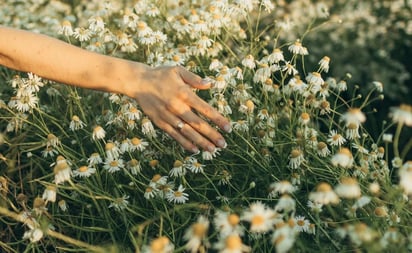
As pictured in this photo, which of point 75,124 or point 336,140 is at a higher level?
point 336,140

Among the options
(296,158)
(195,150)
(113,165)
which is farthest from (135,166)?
(296,158)

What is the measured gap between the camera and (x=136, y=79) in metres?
1.52

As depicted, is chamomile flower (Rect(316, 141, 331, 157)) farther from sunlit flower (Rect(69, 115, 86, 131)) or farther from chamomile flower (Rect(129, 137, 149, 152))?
sunlit flower (Rect(69, 115, 86, 131))

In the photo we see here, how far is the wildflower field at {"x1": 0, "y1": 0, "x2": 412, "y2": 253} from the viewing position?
3.90ft

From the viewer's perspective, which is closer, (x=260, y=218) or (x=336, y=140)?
(x=260, y=218)

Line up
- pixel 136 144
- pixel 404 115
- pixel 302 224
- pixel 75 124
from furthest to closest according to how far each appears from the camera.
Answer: pixel 75 124, pixel 136 144, pixel 302 224, pixel 404 115

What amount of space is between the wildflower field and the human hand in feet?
0.18

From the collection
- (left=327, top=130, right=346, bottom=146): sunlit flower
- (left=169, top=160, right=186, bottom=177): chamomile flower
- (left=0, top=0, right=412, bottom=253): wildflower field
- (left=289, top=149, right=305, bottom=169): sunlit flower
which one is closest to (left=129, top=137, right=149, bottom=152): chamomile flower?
(left=0, top=0, right=412, bottom=253): wildflower field

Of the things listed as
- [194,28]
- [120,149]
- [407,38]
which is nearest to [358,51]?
[407,38]

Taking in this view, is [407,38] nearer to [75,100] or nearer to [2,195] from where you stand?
[75,100]

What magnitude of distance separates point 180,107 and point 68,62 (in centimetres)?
34

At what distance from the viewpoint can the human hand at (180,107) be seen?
1479 mm

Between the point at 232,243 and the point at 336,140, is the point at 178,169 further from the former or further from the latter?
the point at 232,243

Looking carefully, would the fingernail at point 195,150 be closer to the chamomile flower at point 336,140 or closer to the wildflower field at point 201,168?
the wildflower field at point 201,168
